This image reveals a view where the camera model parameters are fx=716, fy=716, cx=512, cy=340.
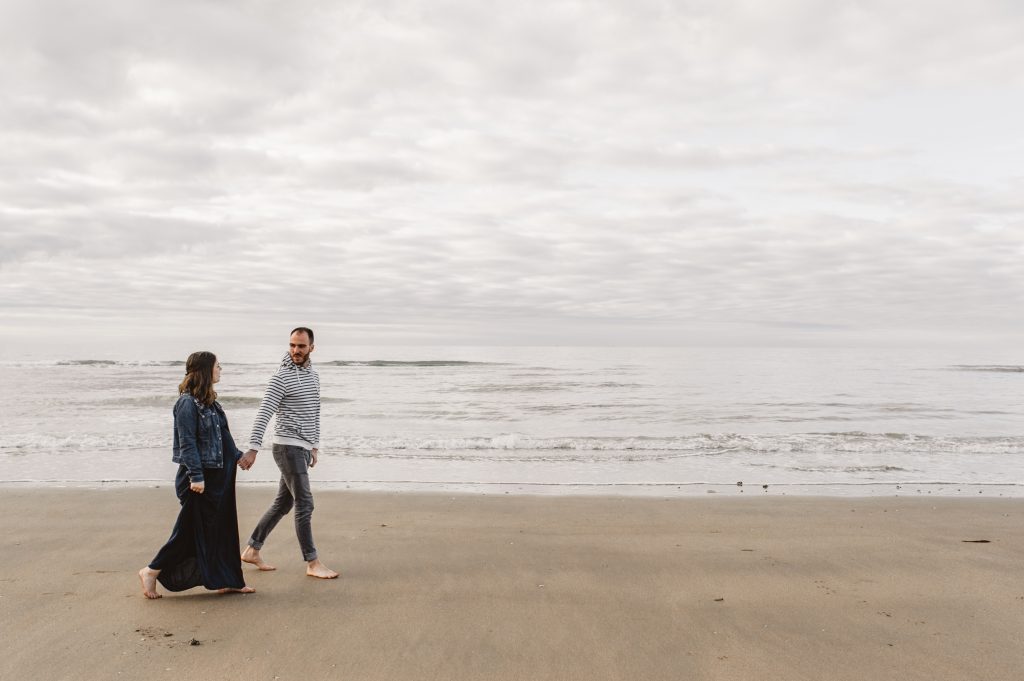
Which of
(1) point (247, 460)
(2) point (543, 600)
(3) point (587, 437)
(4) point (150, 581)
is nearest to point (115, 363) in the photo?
(3) point (587, 437)

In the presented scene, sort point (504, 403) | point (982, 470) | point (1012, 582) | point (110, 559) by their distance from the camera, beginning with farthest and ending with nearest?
point (504, 403)
point (982, 470)
point (110, 559)
point (1012, 582)

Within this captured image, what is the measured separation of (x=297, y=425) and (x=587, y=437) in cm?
1117

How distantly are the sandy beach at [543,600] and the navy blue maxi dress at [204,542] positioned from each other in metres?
0.17

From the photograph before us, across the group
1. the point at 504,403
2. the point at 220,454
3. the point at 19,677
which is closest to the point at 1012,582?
the point at 220,454

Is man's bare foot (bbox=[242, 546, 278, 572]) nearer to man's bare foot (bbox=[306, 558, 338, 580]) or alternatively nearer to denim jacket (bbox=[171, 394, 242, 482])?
man's bare foot (bbox=[306, 558, 338, 580])

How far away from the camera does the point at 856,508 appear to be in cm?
819

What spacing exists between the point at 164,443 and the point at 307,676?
453 inches

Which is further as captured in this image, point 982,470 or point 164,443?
point 164,443

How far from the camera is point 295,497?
539cm

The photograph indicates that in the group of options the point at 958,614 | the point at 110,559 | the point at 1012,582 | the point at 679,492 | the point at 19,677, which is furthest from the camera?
the point at 679,492

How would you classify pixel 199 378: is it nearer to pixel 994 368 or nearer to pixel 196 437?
pixel 196 437

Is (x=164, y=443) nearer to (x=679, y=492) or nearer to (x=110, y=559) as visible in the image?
(x=110, y=559)

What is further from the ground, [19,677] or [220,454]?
[220,454]

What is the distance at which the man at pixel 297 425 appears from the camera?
206 inches
